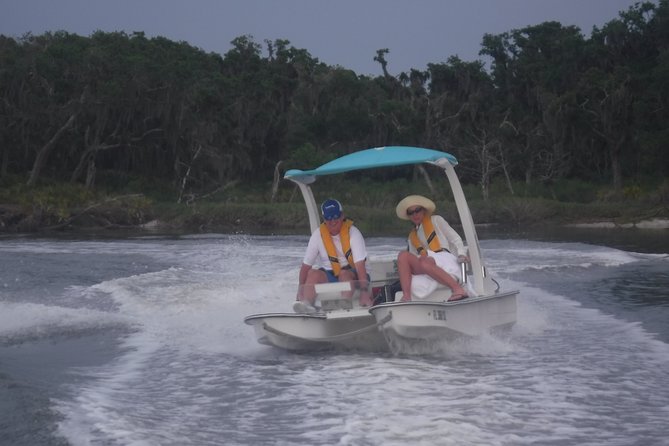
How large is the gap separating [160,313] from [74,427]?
6.61 meters

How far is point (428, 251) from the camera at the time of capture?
1010cm

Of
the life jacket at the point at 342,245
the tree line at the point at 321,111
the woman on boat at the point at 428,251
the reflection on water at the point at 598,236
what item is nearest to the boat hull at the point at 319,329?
the woman on boat at the point at 428,251

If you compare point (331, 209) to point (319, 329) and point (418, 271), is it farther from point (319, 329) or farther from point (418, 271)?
point (319, 329)

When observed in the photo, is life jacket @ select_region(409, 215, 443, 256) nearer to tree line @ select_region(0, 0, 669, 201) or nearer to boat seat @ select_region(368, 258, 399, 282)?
boat seat @ select_region(368, 258, 399, 282)

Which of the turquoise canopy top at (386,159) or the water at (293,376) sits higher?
the turquoise canopy top at (386,159)

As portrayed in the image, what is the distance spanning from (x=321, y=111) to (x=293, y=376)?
47629 mm

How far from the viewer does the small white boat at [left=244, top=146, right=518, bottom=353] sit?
9.16 m

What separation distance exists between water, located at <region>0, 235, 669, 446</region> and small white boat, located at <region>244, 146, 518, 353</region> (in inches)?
7.9

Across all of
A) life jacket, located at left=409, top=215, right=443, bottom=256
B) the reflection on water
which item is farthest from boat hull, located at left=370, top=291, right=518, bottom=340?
the reflection on water

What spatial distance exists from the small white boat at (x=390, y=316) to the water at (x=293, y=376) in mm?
200

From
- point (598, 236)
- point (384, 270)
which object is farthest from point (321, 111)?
point (384, 270)

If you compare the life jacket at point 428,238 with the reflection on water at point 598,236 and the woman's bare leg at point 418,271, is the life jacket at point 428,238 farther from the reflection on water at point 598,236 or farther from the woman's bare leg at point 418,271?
the reflection on water at point 598,236

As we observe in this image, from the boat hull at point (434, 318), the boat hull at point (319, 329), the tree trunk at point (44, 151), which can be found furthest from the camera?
the tree trunk at point (44, 151)

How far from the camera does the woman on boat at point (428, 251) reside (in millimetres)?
9750
